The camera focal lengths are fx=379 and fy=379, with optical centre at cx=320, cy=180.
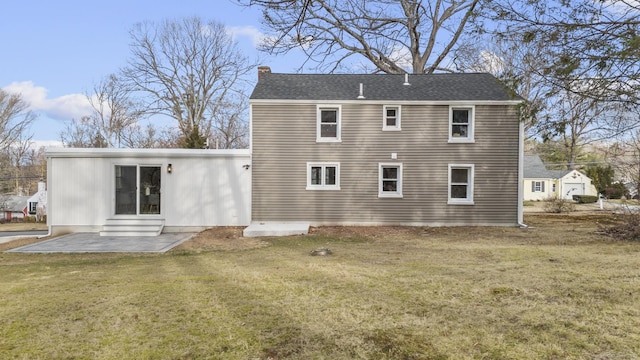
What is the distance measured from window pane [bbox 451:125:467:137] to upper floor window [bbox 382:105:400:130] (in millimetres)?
2128

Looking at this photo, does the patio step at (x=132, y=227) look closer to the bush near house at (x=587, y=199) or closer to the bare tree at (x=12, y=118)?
the bare tree at (x=12, y=118)

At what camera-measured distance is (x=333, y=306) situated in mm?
4496

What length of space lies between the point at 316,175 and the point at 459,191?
5.37 m

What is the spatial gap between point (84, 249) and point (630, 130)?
1465 centimetres

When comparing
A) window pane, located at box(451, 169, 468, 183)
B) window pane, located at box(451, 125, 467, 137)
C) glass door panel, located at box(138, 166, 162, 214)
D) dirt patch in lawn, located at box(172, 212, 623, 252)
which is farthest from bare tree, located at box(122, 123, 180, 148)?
window pane, located at box(451, 169, 468, 183)

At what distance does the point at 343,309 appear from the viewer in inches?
173

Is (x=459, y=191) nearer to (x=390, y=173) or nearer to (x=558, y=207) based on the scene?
(x=390, y=173)

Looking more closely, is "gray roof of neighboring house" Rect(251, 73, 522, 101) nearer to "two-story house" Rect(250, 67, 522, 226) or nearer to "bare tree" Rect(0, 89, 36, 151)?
"two-story house" Rect(250, 67, 522, 226)

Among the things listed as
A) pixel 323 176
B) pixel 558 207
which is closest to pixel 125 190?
pixel 323 176

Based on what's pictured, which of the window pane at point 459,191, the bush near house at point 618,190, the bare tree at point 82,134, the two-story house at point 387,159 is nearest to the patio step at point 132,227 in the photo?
the two-story house at point 387,159

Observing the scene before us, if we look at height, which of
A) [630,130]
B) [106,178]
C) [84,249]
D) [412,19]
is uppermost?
[412,19]

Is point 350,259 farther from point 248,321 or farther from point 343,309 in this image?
point 248,321

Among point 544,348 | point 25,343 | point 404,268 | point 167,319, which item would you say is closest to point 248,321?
point 167,319

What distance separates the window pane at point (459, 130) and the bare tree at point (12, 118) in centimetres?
3166
